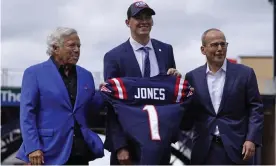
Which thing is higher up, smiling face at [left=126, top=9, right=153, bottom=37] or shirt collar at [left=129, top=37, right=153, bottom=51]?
smiling face at [left=126, top=9, right=153, bottom=37]

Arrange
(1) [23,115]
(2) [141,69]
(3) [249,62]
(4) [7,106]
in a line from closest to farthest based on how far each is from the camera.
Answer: (1) [23,115] < (2) [141,69] < (4) [7,106] < (3) [249,62]

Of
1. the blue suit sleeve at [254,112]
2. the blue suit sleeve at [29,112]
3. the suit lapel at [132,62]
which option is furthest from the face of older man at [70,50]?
the blue suit sleeve at [254,112]

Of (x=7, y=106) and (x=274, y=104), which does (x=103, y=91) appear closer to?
(x=7, y=106)

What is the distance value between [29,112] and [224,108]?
1329 millimetres

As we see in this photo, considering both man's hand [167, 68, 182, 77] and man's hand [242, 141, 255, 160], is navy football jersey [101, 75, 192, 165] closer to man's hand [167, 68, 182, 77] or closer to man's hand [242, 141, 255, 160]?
man's hand [167, 68, 182, 77]

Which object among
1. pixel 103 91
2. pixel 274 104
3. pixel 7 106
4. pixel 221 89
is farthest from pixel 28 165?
pixel 274 104

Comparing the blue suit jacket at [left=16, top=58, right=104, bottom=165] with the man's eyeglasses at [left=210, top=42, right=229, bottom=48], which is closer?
the blue suit jacket at [left=16, top=58, right=104, bottom=165]

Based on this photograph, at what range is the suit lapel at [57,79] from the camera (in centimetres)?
381

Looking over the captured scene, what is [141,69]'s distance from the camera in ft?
13.3

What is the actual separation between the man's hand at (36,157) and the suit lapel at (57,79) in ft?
1.17

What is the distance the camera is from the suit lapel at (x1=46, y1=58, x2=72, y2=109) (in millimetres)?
3814

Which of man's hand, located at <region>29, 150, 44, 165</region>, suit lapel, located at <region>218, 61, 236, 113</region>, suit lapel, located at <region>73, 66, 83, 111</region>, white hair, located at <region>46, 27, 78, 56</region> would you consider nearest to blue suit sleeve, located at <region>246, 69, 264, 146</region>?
suit lapel, located at <region>218, 61, 236, 113</region>

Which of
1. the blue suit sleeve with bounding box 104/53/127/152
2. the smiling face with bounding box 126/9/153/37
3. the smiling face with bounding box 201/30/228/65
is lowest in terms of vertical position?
the blue suit sleeve with bounding box 104/53/127/152

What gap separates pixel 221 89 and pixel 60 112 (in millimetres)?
1126
